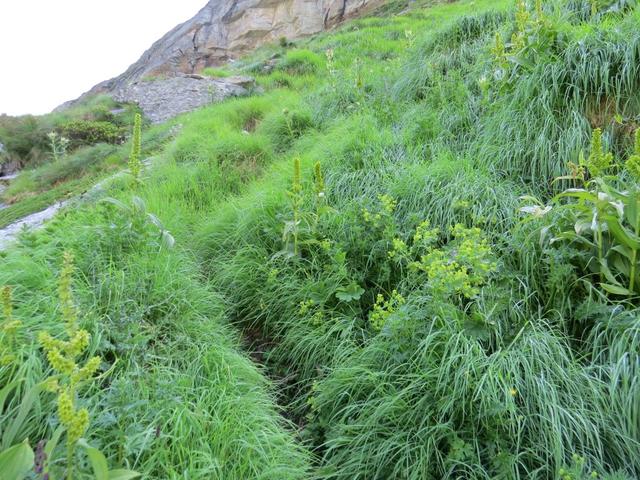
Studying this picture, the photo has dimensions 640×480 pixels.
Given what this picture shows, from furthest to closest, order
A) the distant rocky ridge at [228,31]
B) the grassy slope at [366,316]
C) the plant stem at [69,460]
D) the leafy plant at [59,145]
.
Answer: the distant rocky ridge at [228,31], the leafy plant at [59,145], the grassy slope at [366,316], the plant stem at [69,460]

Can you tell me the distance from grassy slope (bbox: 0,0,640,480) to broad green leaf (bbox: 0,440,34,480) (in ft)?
1.12

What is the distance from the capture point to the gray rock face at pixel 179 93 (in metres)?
10.1

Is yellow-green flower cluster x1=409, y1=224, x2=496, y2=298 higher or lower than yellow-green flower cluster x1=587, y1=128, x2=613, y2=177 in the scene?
lower

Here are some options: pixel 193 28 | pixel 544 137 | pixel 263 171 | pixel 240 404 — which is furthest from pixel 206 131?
pixel 193 28

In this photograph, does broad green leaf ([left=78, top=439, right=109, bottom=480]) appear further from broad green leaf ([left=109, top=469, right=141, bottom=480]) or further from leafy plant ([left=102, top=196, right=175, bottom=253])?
leafy plant ([left=102, top=196, right=175, bottom=253])

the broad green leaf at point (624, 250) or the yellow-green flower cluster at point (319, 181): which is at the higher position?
the yellow-green flower cluster at point (319, 181)

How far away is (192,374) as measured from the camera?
7.93 feet

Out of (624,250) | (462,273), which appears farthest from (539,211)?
(462,273)

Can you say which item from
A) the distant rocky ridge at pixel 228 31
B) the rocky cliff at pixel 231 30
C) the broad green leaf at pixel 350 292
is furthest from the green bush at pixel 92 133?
the rocky cliff at pixel 231 30

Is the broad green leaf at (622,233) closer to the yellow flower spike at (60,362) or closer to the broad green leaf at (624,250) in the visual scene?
the broad green leaf at (624,250)

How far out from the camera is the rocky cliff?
25.7 m

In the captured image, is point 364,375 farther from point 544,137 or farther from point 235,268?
point 544,137

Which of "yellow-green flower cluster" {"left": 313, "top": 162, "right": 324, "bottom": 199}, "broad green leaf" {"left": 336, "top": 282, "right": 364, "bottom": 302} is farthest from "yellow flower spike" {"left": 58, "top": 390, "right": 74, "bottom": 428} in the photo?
"yellow-green flower cluster" {"left": 313, "top": 162, "right": 324, "bottom": 199}

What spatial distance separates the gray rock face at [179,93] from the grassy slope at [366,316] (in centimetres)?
533
